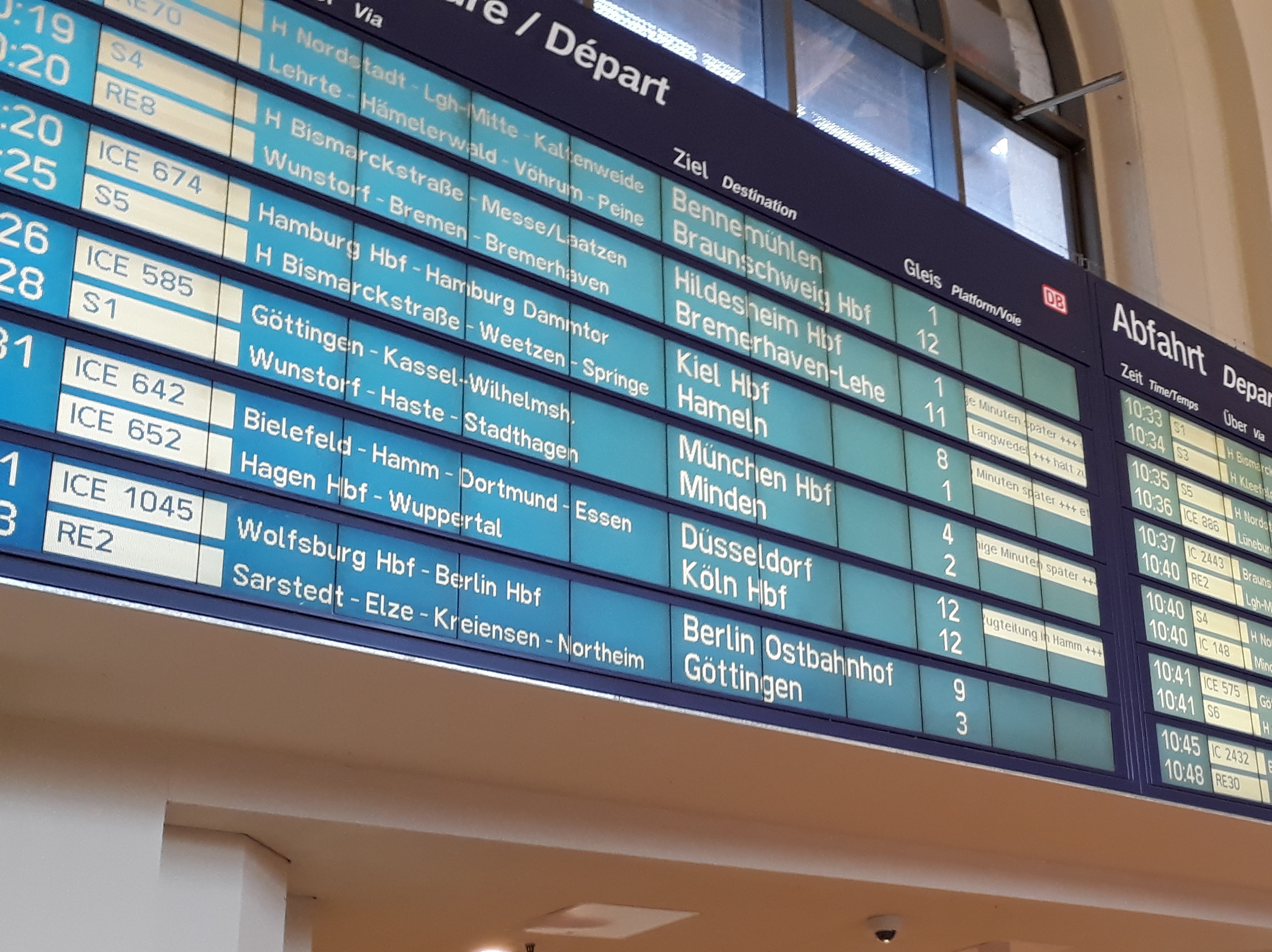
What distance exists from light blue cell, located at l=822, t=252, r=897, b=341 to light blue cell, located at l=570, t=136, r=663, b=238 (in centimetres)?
74

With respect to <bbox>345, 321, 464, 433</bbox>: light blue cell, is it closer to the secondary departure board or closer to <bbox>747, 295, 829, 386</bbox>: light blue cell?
the secondary departure board

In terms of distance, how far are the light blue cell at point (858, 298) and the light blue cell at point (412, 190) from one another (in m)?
1.45

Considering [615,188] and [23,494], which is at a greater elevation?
[615,188]

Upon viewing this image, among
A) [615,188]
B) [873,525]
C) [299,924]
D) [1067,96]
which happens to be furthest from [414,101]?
[1067,96]

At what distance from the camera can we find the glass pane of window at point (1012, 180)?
324 inches

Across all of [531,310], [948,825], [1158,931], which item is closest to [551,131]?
[531,310]

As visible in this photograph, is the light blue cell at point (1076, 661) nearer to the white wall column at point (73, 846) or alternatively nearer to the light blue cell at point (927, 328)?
the light blue cell at point (927, 328)

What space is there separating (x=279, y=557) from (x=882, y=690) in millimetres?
1991

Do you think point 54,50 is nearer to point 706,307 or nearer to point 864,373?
point 706,307

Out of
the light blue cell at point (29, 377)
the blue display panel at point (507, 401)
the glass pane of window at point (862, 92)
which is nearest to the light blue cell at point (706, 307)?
the blue display panel at point (507, 401)

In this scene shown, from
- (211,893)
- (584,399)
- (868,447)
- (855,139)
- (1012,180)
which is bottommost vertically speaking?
(211,893)

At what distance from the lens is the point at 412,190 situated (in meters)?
3.90

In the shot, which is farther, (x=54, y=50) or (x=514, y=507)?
(x=514, y=507)

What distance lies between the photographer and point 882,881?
5.31 metres
